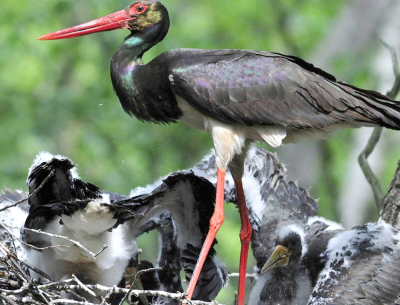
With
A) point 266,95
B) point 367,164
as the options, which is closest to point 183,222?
point 266,95

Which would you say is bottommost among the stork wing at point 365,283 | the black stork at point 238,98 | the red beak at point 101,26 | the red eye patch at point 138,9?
the stork wing at point 365,283

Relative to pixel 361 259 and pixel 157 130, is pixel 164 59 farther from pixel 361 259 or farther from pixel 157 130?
pixel 157 130

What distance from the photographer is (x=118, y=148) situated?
11.3 meters

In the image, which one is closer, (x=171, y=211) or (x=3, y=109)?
(x=171, y=211)

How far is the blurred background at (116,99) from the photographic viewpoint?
32.1 ft

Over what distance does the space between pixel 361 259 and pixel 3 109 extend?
7596mm

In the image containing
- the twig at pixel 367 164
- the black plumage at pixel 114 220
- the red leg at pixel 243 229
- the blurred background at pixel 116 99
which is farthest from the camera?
the blurred background at pixel 116 99

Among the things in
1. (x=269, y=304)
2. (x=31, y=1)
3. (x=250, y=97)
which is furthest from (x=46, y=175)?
(x=31, y=1)

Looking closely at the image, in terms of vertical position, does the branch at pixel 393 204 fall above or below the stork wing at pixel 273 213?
above

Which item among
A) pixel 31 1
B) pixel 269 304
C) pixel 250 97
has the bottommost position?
pixel 269 304

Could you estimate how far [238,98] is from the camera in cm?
479

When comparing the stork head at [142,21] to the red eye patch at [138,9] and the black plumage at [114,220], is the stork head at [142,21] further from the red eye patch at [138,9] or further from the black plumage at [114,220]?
the black plumage at [114,220]

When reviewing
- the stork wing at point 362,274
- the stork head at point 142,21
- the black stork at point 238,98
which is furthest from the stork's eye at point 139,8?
the stork wing at point 362,274

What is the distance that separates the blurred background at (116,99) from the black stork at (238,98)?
443 cm
